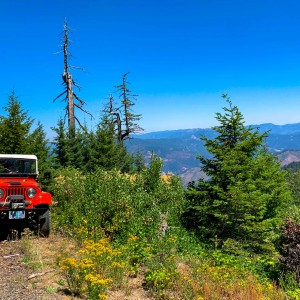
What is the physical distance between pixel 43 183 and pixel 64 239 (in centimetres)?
883

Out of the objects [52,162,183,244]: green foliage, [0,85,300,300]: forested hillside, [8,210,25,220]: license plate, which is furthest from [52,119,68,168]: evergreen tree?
[8,210,25,220]: license plate

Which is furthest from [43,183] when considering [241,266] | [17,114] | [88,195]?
[241,266]

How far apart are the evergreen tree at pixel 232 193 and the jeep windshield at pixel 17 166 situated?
20.8 feet

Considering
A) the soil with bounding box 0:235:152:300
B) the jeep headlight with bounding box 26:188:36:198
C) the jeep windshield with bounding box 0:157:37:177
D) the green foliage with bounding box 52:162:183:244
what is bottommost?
the soil with bounding box 0:235:152:300

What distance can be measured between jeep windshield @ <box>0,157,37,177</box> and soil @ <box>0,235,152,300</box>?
2.57m

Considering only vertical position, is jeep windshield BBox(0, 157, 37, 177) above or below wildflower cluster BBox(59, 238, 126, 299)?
above

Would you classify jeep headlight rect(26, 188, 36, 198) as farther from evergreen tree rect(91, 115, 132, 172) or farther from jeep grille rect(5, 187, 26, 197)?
evergreen tree rect(91, 115, 132, 172)

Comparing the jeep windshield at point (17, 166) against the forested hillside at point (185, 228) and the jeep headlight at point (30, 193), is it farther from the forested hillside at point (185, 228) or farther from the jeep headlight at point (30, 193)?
the forested hillside at point (185, 228)

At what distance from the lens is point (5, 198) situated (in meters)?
10.4

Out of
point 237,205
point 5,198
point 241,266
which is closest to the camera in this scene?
point 241,266

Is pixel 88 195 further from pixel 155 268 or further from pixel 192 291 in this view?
pixel 192 291

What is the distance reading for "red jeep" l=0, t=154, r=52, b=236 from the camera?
10336mm

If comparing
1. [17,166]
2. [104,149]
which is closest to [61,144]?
[104,149]

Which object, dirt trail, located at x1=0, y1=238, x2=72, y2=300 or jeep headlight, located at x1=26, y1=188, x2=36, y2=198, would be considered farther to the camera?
jeep headlight, located at x1=26, y1=188, x2=36, y2=198
